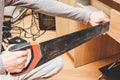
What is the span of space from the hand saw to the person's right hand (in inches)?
0.7

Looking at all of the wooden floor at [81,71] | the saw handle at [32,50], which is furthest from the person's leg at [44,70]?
the saw handle at [32,50]

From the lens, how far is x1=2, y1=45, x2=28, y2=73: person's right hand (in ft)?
2.56

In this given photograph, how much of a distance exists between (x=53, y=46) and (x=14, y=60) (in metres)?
0.15

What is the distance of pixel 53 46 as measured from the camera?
2.80 ft

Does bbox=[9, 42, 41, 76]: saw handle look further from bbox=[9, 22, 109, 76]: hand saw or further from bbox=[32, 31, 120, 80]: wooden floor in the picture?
bbox=[32, 31, 120, 80]: wooden floor

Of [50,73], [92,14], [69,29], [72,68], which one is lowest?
[72,68]

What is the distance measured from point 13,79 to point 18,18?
1.04 meters

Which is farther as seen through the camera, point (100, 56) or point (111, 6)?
point (100, 56)

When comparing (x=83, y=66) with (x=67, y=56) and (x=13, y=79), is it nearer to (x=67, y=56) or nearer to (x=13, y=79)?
(x=67, y=56)

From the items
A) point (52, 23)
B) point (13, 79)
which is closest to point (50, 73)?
point (13, 79)

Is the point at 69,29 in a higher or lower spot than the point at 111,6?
lower

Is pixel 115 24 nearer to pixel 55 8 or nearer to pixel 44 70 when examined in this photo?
pixel 55 8

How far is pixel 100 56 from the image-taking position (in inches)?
62.3

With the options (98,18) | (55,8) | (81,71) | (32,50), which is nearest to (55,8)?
(55,8)
